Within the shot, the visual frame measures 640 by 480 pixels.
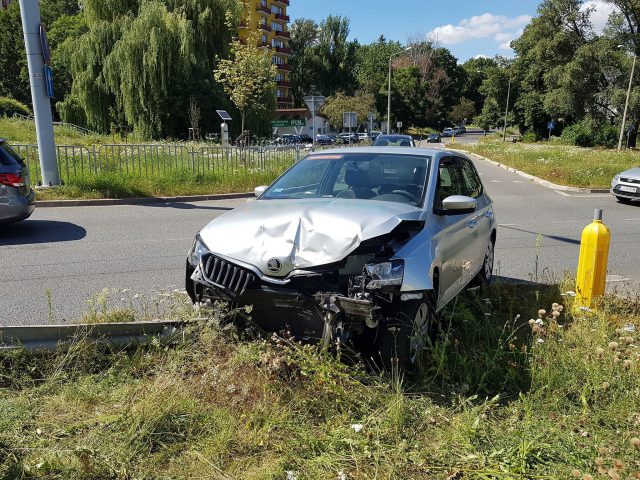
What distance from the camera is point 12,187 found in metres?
8.37

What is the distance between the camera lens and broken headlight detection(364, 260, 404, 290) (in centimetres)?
338

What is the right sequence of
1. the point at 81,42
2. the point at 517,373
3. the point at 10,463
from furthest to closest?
the point at 81,42, the point at 517,373, the point at 10,463

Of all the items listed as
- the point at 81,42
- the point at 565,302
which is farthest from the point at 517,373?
the point at 81,42

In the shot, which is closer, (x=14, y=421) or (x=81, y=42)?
(x=14, y=421)

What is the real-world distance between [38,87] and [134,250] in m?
7.40

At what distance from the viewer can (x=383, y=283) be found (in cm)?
339

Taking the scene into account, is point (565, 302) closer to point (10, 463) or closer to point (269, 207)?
point (269, 207)

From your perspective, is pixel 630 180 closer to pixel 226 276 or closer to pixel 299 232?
pixel 299 232

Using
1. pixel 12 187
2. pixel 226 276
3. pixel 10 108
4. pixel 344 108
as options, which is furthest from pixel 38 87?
pixel 344 108

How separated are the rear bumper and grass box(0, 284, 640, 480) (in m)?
5.81

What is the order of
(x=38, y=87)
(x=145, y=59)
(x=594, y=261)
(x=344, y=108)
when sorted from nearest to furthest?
(x=594, y=261) → (x=38, y=87) → (x=145, y=59) → (x=344, y=108)

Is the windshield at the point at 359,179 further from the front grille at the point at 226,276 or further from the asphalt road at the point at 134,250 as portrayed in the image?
the asphalt road at the point at 134,250

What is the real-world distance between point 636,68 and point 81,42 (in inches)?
1724

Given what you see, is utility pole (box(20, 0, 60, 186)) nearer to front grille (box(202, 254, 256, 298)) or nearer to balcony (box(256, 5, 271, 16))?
front grille (box(202, 254, 256, 298))
